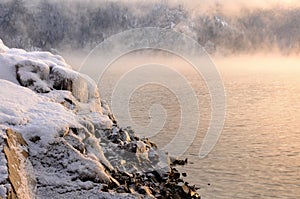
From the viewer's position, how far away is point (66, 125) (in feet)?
103

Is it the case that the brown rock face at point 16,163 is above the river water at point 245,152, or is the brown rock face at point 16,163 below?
below

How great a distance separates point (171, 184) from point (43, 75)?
45.9ft

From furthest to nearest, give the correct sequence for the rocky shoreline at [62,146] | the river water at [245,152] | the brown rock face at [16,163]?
the river water at [245,152] → the rocky shoreline at [62,146] → the brown rock face at [16,163]

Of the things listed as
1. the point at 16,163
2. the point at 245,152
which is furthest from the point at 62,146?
the point at 245,152

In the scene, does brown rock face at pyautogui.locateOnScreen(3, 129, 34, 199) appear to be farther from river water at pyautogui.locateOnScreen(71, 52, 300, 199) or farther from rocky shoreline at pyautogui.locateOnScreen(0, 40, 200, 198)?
river water at pyautogui.locateOnScreen(71, 52, 300, 199)

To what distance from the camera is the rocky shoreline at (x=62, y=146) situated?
2759cm

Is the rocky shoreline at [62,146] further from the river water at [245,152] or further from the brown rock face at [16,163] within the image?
the river water at [245,152]

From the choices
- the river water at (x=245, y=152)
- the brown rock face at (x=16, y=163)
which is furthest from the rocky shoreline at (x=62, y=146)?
the river water at (x=245, y=152)

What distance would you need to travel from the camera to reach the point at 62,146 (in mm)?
30219

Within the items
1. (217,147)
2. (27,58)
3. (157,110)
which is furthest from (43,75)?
(157,110)

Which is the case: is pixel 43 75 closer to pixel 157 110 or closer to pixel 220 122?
pixel 220 122

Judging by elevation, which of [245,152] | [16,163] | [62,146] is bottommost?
[16,163]

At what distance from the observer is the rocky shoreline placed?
27.6 meters

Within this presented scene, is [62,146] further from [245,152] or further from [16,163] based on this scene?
[245,152]
